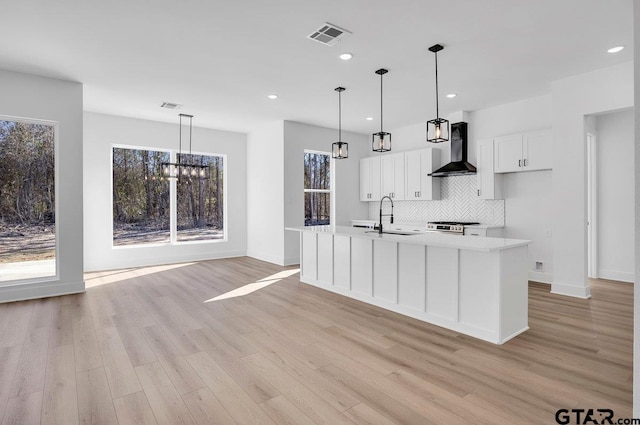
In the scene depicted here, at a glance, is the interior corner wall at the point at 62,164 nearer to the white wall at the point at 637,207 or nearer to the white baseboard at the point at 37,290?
the white baseboard at the point at 37,290

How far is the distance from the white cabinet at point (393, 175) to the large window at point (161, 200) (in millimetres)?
3785

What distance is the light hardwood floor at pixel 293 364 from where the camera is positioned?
214 centimetres

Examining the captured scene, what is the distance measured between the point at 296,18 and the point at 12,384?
3715 mm

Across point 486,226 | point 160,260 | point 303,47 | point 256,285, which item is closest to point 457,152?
point 486,226

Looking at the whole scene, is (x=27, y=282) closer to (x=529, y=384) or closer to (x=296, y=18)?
(x=296, y=18)

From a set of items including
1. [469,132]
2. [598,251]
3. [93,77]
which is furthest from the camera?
[469,132]

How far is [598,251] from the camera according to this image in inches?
225

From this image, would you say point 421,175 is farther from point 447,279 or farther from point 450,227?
point 447,279

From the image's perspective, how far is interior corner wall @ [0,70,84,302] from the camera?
4617mm

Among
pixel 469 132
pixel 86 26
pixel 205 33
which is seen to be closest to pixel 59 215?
pixel 86 26

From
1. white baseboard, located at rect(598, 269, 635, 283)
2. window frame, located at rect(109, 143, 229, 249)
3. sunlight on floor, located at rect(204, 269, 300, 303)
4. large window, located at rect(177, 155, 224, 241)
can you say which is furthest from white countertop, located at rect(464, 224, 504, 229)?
large window, located at rect(177, 155, 224, 241)

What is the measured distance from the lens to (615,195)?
553 centimetres

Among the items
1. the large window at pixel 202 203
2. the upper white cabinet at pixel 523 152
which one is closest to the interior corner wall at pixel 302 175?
the large window at pixel 202 203

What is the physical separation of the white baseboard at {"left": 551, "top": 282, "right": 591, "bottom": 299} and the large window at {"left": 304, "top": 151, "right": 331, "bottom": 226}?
4654 mm
